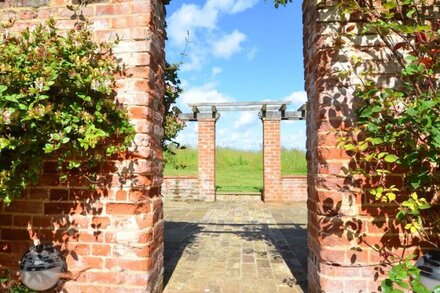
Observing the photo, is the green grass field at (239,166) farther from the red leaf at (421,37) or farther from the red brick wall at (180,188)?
the red leaf at (421,37)

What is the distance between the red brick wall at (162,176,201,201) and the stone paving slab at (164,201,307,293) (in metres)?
5.16

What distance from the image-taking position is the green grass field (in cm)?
1777

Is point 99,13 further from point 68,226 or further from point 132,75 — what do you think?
point 68,226

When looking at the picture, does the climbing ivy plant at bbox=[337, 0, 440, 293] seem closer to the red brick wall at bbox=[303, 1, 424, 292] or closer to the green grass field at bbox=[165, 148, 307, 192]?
the red brick wall at bbox=[303, 1, 424, 292]

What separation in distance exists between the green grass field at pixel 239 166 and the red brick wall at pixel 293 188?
99.5 inches

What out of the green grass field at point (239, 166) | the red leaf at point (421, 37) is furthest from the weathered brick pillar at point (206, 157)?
the red leaf at point (421, 37)

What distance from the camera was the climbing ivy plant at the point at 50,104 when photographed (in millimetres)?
2016

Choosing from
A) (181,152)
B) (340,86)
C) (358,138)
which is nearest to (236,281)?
(358,138)

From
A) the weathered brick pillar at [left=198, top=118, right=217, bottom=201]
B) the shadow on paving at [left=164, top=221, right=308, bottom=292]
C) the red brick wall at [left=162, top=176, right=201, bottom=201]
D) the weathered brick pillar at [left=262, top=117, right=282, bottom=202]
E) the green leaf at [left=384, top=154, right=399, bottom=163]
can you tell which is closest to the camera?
the green leaf at [left=384, top=154, right=399, bottom=163]

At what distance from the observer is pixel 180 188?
41.6ft

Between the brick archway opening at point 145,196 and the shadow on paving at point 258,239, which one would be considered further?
the shadow on paving at point 258,239

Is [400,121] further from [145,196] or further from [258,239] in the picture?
[258,239]

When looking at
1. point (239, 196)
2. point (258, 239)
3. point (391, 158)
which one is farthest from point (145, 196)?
point (239, 196)

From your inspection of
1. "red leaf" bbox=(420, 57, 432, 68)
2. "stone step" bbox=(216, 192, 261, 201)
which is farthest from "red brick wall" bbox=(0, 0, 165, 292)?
"stone step" bbox=(216, 192, 261, 201)
